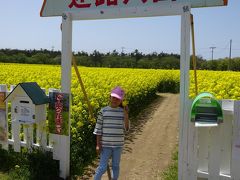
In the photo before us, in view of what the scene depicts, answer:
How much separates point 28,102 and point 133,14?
2110 mm

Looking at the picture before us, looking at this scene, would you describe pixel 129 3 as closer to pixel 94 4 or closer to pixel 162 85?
pixel 94 4

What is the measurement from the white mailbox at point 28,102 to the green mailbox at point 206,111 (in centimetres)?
236

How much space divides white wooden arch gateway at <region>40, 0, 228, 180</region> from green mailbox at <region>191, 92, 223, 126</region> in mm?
217

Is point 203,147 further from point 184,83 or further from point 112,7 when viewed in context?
point 112,7

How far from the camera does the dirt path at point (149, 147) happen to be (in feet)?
20.4

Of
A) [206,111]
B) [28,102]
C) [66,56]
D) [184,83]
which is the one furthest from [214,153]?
[28,102]

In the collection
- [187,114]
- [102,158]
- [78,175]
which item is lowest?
[78,175]

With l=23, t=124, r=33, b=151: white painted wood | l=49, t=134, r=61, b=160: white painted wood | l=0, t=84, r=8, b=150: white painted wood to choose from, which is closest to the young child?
l=49, t=134, r=61, b=160: white painted wood

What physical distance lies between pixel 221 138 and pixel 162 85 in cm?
1980

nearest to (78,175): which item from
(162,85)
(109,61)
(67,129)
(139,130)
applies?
(67,129)

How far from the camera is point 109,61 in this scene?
186 ft

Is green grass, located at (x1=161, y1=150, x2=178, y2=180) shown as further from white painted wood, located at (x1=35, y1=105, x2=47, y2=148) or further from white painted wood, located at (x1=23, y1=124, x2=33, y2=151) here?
white painted wood, located at (x1=23, y1=124, x2=33, y2=151)

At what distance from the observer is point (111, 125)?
15.1 ft

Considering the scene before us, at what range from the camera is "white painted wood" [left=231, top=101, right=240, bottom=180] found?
173 inches
